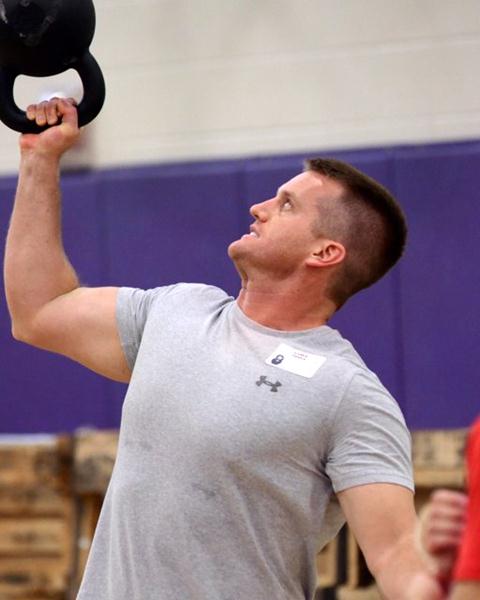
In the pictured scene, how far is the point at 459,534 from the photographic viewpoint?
1461mm

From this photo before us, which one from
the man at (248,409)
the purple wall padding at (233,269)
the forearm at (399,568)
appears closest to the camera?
the forearm at (399,568)

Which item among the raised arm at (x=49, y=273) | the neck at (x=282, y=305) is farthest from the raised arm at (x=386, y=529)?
the raised arm at (x=49, y=273)

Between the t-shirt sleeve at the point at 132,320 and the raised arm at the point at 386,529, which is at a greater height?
the t-shirt sleeve at the point at 132,320

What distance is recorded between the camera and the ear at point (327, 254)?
2467mm

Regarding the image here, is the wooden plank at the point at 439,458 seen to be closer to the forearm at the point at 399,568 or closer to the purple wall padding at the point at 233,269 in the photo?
the purple wall padding at the point at 233,269

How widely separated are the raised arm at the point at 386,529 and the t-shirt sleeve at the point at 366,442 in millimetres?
20

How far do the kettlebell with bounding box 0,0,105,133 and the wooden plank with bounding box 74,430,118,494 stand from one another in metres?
2.08

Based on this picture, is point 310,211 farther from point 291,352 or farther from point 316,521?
point 316,521

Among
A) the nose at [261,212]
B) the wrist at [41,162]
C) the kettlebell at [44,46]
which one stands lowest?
the nose at [261,212]

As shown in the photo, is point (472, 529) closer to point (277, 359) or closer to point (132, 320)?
point (277, 359)

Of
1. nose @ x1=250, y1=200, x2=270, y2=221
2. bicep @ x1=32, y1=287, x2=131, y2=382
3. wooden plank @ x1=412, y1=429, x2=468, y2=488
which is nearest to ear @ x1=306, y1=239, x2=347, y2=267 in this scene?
nose @ x1=250, y1=200, x2=270, y2=221

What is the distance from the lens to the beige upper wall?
4.46 metres

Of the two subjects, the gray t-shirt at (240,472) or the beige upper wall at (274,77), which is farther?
the beige upper wall at (274,77)

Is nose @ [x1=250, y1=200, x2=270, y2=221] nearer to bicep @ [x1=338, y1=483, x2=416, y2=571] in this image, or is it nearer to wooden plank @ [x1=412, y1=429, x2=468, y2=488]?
bicep @ [x1=338, y1=483, x2=416, y2=571]
